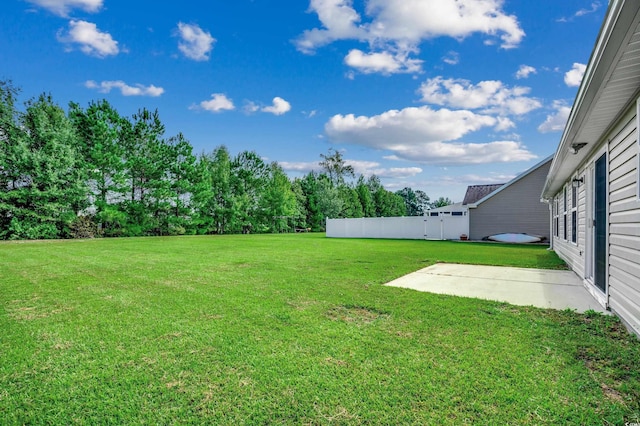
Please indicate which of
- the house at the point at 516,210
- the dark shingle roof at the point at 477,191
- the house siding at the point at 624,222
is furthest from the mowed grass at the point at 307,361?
the dark shingle roof at the point at 477,191

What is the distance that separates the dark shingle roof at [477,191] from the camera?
22922 mm

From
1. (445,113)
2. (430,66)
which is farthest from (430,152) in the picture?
(430,66)

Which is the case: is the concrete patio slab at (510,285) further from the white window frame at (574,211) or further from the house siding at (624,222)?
the white window frame at (574,211)

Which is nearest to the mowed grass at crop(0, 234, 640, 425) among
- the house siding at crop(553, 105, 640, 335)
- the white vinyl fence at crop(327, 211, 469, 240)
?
the house siding at crop(553, 105, 640, 335)

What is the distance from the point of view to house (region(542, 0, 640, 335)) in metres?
2.14

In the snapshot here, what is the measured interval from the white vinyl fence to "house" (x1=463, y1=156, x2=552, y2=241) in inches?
30.8

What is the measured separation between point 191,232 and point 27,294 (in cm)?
2137

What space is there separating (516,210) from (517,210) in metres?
0.05

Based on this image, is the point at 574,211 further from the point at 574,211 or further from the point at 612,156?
the point at 612,156

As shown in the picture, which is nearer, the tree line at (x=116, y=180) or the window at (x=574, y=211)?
the window at (x=574, y=211)

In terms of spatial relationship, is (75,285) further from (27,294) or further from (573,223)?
(573,223)

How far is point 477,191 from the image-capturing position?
23.6 m

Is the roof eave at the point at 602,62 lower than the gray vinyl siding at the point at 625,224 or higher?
higher

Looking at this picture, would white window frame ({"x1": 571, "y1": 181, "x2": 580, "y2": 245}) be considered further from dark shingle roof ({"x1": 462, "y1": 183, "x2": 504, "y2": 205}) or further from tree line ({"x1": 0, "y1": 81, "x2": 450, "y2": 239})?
tree line ({"x1": 0, "y1": 81, "x2": 450, "y2": 239})
